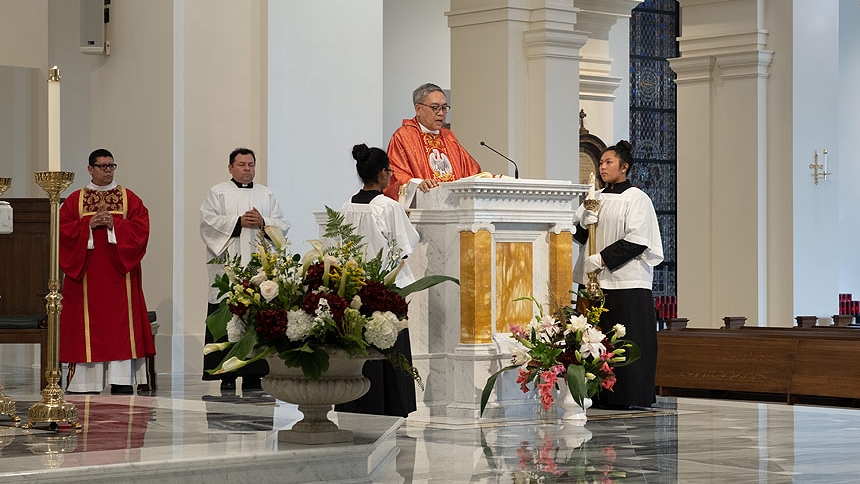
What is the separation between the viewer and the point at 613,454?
6.45m

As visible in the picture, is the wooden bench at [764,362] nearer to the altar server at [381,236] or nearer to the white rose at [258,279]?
the altar server at [381,236]

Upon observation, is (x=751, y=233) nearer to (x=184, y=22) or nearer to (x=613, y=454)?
(x=184, y=22)

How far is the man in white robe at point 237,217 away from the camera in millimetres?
9883

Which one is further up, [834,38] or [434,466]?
[834,38]

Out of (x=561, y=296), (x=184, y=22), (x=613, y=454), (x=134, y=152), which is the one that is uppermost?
(x=184, y=22)

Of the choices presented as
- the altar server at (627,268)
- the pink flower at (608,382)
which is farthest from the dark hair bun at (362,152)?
the pink flower at (608,382)

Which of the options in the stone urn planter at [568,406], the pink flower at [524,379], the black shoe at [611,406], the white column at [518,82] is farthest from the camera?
the white column at [518,82]

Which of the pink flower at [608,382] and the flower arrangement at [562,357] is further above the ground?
the flower arrangement at [562,357]

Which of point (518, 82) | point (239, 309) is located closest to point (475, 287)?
point (239, 309)

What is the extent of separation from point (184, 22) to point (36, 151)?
9.63ft

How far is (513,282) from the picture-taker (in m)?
8.37

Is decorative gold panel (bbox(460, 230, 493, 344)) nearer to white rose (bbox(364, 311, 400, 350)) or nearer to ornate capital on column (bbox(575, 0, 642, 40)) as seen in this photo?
white rose (bbox(364, 311, 400, 350))

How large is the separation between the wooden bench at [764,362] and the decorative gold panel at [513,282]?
279 cm

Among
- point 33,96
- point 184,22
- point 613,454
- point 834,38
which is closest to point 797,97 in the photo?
point 834,38
